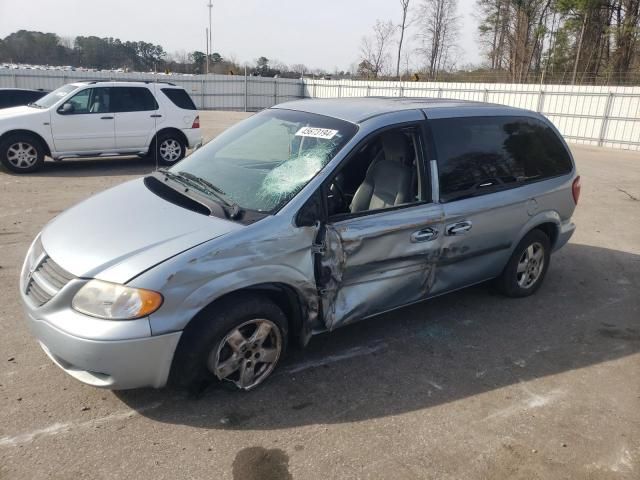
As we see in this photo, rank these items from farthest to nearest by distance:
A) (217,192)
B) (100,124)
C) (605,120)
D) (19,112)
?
1. (605,120)
2. (100,124)
3. (19,112)
4. (217,192)

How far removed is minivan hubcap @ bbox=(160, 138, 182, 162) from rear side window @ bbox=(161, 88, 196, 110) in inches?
31.4

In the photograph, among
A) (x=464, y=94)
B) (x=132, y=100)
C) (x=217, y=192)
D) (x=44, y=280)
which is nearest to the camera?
(x=44, y=280)

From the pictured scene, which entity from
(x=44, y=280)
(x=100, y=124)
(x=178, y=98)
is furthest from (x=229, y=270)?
(x=178, y=98)

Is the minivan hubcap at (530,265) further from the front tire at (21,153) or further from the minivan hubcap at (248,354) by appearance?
the front tire at (21,153)

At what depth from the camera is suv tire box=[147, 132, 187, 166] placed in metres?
11.1

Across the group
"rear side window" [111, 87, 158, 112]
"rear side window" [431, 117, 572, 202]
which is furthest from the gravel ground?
"rear side window" [111, 87, 158, 112]

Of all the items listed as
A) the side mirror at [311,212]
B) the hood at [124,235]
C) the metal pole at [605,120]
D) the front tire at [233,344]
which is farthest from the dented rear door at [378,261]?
the metal pole at [605,120]

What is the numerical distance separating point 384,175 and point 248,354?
65.1 inches

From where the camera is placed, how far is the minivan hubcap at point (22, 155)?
9.69 meters

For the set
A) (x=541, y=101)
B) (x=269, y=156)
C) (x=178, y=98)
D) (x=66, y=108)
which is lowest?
(x=66, y=108)

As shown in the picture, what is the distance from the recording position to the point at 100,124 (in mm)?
10297

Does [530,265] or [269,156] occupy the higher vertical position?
[269,156]

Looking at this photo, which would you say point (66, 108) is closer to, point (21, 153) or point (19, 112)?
point (19, 112)

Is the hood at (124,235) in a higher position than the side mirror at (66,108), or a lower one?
lower
